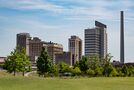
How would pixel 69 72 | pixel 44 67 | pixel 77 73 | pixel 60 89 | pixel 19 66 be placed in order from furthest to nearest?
pixel 69 72 → pixel 77 73 → pixel 44 67 → pixel 19 66 → pixel 60 89

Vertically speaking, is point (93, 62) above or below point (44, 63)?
below

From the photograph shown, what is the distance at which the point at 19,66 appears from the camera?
8662 cm

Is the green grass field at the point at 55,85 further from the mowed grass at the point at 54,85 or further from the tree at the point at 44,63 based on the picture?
the tree at the point at 44,63

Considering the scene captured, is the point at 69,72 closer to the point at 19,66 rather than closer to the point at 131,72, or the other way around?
the point at 131,72

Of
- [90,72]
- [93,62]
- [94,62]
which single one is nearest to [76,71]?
[90,72]

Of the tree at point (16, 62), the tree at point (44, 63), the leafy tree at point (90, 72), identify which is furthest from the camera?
the leafy tree at point (90, 72)

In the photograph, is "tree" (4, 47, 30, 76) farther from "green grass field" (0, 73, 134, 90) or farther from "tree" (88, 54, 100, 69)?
"green grass field" (0, 73, 134, 90)

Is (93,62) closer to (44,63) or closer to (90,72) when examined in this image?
(90,72)

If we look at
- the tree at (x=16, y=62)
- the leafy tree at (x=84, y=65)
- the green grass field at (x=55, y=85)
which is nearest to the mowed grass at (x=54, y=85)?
the green grass field at (x=55, y=85)

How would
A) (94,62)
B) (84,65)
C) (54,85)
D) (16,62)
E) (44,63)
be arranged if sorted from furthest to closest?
(94,62)
(84,65)
(44,63)
(16,62)
(54,85)

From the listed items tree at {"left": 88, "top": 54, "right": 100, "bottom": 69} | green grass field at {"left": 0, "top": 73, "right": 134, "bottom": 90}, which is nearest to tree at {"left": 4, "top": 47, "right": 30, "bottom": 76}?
tree at {"left": 88, "top": 54, "right": 100, "bottom": 69}

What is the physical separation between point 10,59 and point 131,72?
157 ft

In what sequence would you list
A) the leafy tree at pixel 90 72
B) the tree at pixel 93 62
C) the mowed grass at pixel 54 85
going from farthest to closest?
1. the tree at pixel 93 62
2. the leafy tree at pixel 90 72
3. the mowed grass at pixel 54 85

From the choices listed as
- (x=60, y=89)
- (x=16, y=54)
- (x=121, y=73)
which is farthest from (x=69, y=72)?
(x=60, y=89)
